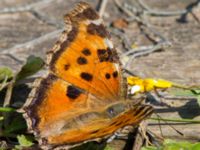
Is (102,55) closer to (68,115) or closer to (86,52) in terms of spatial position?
(86,52)

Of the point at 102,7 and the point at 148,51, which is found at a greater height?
the point at 102,7

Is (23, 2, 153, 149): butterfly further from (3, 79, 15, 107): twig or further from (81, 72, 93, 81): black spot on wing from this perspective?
(3, 79, 15, 107): twig

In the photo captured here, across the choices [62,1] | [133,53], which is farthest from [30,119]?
[62,1]

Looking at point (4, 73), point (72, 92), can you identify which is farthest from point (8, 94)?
point (72, 92)

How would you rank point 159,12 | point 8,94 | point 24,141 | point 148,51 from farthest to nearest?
1. point 159,12
2. point 148,51
3. point 8,94
4. point 24,141

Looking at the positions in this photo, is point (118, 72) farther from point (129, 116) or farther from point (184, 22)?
point (184, 22)

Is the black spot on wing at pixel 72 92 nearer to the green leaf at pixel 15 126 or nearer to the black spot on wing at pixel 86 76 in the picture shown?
the black spot on wing at pixel 86 76

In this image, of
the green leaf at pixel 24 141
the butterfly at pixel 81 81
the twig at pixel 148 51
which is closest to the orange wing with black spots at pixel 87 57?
the butterfly at pixel 81 81

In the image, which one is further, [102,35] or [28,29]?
[28,29]
